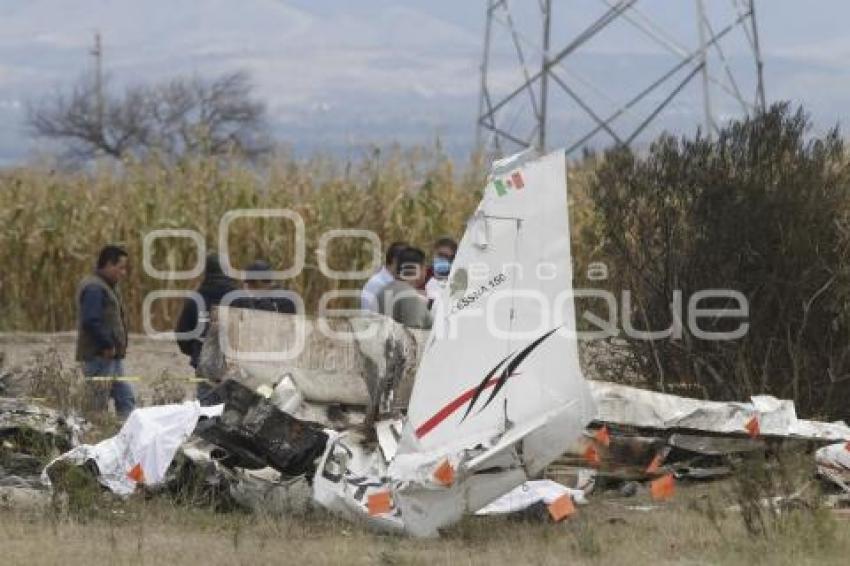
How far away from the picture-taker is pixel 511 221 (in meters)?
12.5

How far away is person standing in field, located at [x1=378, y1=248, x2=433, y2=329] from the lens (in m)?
16.6

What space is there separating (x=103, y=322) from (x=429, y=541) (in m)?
6.43

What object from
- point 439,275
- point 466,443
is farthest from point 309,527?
point 439,275

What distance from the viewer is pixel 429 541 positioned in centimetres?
1238

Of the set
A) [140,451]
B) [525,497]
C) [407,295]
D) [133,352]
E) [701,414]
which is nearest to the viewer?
[525,497]

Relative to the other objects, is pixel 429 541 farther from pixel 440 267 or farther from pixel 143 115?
pixel 143 115

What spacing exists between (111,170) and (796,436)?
16.3 m

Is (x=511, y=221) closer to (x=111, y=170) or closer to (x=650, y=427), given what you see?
(x=650, y=427)

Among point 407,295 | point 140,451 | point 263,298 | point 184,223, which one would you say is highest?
point 184,223

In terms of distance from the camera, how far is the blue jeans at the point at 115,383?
17.4 metres

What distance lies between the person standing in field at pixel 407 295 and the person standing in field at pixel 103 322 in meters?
2.51

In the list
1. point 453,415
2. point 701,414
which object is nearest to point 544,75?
point 701,414

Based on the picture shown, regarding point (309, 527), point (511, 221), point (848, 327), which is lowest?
point (309, 527)

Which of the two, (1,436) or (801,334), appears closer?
(1,436)
